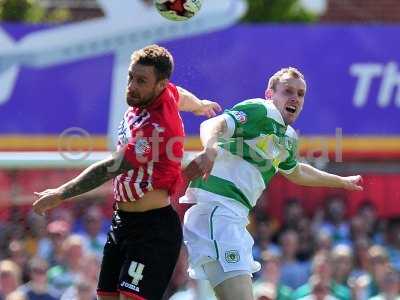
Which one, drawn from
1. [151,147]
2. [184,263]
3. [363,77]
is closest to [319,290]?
[184,263]

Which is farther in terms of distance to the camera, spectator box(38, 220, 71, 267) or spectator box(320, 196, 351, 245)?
spectator box(320, 196, 351, 245)

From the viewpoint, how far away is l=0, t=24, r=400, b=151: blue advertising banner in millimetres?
12539

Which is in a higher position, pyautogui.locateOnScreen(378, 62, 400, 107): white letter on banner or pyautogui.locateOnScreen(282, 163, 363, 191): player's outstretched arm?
pyautogui.locateOnScreen(282, 163, 363, 191): player's outstretched arm

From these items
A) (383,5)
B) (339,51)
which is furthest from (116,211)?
(383,5)

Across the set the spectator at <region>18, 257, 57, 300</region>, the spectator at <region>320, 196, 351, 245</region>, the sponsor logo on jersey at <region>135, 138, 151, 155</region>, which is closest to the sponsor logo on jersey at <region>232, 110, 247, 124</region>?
the sponsor logo on jersey at <region>135, 138, 151, 155</region>

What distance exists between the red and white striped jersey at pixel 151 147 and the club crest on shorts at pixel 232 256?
0.54 meters

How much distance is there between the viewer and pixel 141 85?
6039 mm

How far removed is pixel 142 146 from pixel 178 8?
1.44 m

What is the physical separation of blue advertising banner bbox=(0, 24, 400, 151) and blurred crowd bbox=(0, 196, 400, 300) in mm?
1820

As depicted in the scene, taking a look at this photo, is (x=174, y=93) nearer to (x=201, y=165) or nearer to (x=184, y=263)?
(x=201, y=165)

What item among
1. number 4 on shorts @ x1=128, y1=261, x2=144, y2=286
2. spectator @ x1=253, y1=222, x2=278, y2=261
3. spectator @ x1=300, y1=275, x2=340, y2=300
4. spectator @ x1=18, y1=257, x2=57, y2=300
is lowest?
spectator @ x1=253, y1=222, x2=278, y2=261

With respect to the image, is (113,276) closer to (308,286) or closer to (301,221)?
(308,286)

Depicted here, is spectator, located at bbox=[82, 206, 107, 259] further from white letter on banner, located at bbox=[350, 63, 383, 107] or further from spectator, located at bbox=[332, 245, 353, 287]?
white letter on banner, located at bbox=[350, 63, 383, 107]

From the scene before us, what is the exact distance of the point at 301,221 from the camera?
11984 mm
